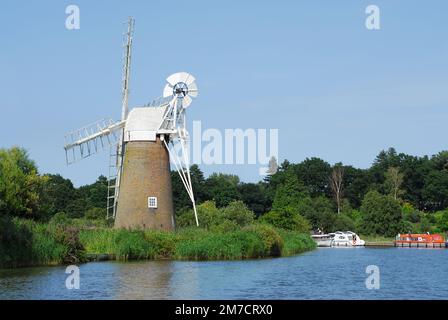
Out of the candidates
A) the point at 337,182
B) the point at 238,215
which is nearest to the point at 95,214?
the point at 238,215

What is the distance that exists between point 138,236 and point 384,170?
68.7 metres

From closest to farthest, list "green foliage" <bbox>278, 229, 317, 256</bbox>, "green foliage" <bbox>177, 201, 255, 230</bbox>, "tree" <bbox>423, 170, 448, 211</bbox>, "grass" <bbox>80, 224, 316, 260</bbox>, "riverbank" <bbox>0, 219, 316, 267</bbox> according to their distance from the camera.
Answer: "riverbank" <bbox>0, 219, 316, 267</bbox> → "grass" <bbox>80, 224, 316, 260</bbox> → "green foliage" <bbox>278, 229, 317, 256</bbox> → "green foliage" <bbox>177, 201, 255, 230</bbox> → "tree" <bbox>423, 170, 448, 211</bbox>

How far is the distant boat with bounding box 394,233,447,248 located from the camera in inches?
2520

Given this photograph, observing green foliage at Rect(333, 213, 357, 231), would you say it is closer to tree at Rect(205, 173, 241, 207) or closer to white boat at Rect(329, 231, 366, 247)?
white boat at Rect(329, 231, 366, 247)

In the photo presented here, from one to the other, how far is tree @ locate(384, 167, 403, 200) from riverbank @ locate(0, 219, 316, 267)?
169 ft

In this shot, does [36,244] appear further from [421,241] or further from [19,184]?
[421,241]

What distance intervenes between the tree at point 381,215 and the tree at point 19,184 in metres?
37.0

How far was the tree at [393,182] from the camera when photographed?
90.4m

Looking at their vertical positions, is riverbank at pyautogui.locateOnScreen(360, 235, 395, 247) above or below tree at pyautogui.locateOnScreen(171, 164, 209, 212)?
below

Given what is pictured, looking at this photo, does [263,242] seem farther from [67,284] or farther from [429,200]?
[429,200]

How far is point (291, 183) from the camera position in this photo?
8444cm

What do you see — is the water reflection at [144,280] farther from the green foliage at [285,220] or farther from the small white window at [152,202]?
the green foliage at [285,220]

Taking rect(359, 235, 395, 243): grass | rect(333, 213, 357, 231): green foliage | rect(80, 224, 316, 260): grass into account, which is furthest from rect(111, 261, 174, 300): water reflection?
rect(333, 213, 357, 231): green foliage

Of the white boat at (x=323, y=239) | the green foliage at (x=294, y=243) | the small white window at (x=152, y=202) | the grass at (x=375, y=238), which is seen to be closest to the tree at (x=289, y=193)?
the grass at (x=375, y=238)
